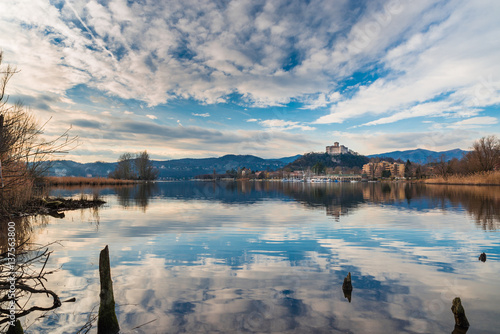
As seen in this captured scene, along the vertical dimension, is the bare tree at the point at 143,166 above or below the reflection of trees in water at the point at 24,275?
above

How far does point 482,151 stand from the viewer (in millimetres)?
98188

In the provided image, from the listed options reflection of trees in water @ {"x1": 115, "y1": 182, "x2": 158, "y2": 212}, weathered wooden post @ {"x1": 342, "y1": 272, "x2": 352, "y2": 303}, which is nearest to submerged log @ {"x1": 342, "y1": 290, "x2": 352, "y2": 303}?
weathered wooden post @ {"x1": 342, "y1": 272, "x2": 352, "y2": 303}

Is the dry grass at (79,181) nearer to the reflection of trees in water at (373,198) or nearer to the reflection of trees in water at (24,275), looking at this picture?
the reflection of trees in water at (373,198)

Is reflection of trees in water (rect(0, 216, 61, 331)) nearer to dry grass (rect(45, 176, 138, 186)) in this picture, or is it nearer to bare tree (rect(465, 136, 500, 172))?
dry grass (rect(45, 176, 138, 186))

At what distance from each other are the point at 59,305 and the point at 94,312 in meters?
1.22

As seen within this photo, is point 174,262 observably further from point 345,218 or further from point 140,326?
point 345,218

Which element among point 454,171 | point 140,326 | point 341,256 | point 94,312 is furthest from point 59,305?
point 454,171

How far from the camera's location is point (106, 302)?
746 cm

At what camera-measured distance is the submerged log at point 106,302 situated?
7324 mm

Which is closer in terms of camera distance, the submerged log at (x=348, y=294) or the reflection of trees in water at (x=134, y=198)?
the submerged log at (x=348, y=294)

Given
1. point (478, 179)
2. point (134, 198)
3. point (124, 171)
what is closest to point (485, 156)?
point (478, 179)

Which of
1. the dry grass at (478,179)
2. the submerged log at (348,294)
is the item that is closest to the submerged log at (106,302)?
the submerged log at (348,294)

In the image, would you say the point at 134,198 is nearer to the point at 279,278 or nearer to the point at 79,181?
the point at 79,181

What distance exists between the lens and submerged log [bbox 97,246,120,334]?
288 inches
